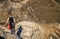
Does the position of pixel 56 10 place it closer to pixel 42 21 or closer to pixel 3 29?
pixel 42 21

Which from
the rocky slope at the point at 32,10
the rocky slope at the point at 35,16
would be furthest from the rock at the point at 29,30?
the rocky slope at the point at 32,10

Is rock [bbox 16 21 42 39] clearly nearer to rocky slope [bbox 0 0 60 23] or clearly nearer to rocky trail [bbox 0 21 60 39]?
rocky trail [bbox 0 21 60 39]

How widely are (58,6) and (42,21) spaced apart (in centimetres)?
187

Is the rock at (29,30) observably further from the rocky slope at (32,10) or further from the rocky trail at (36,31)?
the rocky slope at (32,10)

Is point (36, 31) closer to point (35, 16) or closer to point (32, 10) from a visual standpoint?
point (35, 16)

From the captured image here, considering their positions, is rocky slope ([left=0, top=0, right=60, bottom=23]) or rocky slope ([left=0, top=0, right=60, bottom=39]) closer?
rocky slope ([left=0, top=0, right=60, bottom=39])

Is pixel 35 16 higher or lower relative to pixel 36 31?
lower

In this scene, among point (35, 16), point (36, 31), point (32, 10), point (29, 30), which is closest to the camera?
point (29, 30)

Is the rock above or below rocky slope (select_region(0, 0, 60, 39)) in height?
above

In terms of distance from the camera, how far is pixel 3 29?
8.03 m

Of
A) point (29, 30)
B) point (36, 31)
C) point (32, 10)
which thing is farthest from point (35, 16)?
point (29, 30)

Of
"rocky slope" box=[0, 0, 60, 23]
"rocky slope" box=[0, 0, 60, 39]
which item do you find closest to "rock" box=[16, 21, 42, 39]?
"rocky slope" box=[0, 0, 60, 39]

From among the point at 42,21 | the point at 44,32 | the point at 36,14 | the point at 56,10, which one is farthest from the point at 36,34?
the point at 56,10

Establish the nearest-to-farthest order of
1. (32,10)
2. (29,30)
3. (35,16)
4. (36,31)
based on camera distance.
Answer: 1. (29,30)
2. (36,31)
3. (35,16)
4. (32,10)
